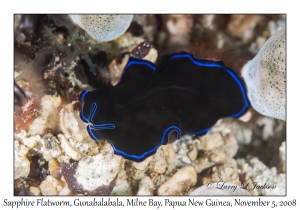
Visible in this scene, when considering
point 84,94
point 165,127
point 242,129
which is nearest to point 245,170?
point 242,129

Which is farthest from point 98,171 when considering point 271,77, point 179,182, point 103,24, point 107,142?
point 271,77

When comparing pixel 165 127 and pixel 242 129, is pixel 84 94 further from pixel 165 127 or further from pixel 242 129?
pixel 242 129

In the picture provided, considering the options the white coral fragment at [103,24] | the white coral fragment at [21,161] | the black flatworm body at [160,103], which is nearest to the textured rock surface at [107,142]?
the white coral fragment at [21,161]

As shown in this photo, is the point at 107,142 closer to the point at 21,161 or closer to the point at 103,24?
the point at 21,161

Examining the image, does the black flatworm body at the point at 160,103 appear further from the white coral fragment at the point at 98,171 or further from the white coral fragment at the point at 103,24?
the white coral fragment at the point at 103,24

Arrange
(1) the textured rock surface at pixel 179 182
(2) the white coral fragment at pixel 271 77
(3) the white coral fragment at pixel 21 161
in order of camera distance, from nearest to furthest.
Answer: (2) the white coral fragment at pixel 271 77
(3) the white coral fragment at pixel 21 161
(1) the textured rock surface at pixel 179 182

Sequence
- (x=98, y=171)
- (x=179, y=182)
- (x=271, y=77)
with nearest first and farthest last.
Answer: (x=271, y=77), (x=98, y=171), (x=179, y=182)

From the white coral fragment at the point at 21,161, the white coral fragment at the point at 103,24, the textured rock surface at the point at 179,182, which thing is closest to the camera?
the white coral fragment at the point at 103,24
